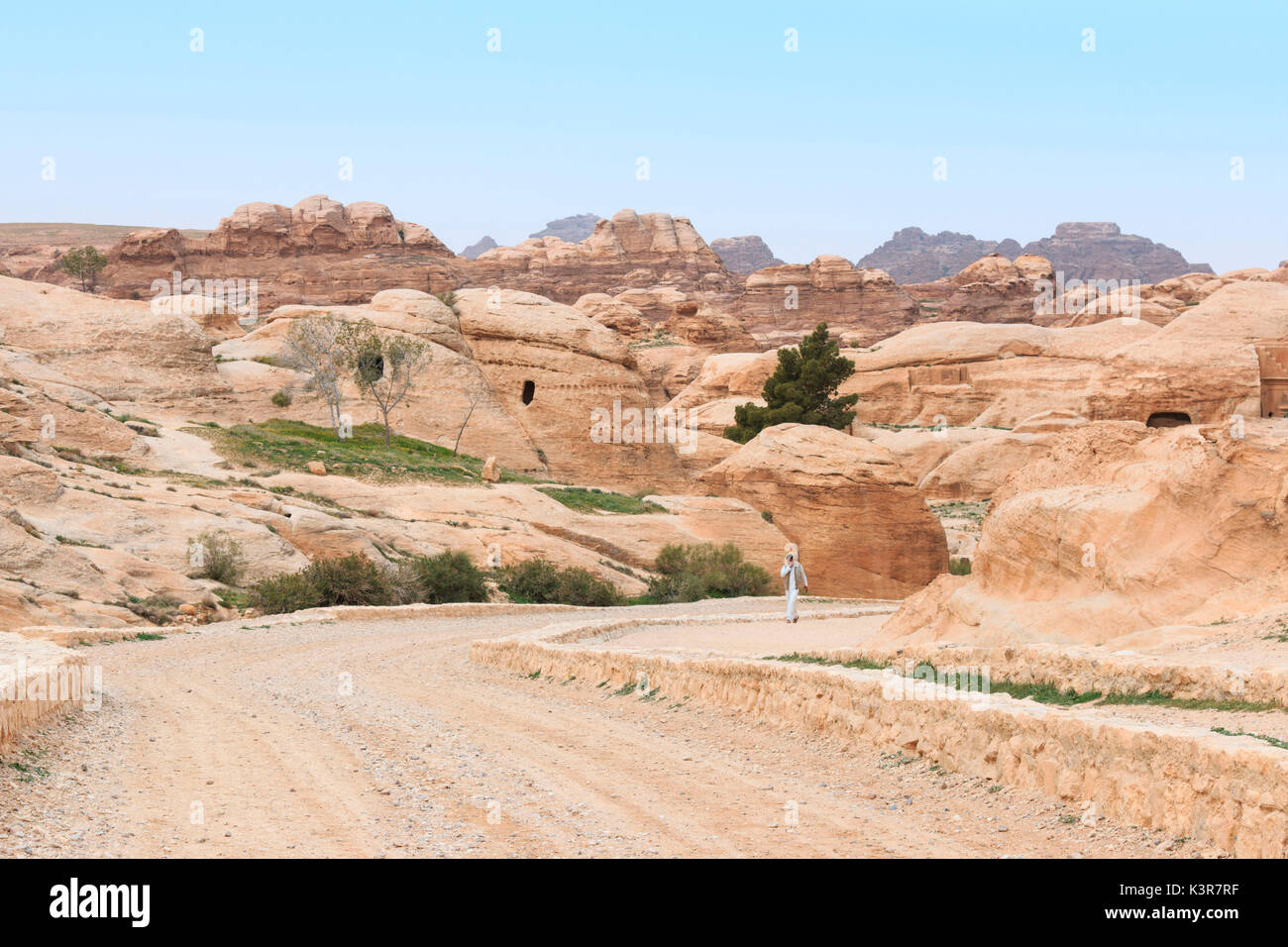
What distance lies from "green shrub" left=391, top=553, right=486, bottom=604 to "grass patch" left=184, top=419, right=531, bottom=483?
9.61 metres

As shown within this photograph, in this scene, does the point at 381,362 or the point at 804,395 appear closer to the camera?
the point at 381,362

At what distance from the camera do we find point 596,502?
39.7 m

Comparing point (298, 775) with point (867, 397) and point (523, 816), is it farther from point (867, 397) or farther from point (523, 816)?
point (867, 397)

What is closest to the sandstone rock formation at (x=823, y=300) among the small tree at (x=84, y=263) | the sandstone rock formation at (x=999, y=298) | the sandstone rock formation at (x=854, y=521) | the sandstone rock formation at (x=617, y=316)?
the sandstone rock formation at (x=999, y=298)

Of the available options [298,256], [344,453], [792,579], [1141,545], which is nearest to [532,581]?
[792,579]

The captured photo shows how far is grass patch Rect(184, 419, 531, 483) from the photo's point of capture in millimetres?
38281

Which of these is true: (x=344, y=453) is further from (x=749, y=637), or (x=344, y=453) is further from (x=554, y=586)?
(x=749, y=637)

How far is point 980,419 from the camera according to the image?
206ft

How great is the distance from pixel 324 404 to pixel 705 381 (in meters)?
29.2

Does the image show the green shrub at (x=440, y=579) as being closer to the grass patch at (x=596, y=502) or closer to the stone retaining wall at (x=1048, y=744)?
the grass patch at (x=596, y=502)

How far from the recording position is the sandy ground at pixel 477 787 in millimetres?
7203

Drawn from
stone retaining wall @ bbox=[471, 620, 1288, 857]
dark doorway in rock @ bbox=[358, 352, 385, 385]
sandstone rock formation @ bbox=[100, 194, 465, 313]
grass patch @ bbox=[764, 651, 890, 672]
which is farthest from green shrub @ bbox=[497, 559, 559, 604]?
sandstone rock formation @ bbox=[100, 194, 465, 313]

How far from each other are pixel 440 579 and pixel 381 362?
77.3 feet
